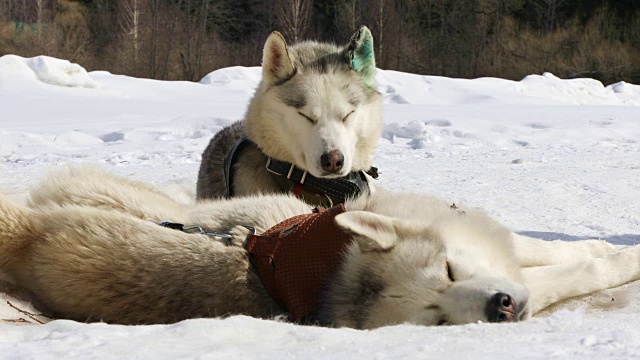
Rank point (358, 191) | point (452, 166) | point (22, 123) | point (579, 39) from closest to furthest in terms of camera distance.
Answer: point (358, 191)
point (452, 166)
point (22, 123)
point (579, 39)

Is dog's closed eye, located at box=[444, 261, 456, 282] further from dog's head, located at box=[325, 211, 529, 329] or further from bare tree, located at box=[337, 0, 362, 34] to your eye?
bare tree, located at box=[337, 0, 362, 34]

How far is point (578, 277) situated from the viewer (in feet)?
9.09

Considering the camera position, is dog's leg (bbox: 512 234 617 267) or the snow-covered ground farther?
dog's leg (bbox: 512 234 617 267)

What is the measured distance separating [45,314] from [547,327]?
5.18 feet

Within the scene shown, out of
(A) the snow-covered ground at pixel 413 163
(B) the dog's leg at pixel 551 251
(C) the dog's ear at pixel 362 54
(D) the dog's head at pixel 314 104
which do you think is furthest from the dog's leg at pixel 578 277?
(C) the dog's ear at pixel 362 54

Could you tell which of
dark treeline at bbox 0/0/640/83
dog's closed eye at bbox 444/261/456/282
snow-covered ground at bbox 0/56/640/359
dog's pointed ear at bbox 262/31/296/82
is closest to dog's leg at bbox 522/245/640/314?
snow-covered ground at bbox 0/56/640/359

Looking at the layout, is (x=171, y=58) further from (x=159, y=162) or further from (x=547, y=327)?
(x=547, y=327)

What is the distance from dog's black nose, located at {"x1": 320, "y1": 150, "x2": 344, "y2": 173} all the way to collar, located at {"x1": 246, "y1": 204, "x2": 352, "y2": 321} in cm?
136

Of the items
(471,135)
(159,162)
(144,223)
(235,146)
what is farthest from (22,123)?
(144,223)

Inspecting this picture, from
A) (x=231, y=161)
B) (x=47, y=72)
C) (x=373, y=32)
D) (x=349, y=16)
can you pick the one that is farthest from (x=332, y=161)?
(x=373, y=32)

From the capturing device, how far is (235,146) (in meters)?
4.33

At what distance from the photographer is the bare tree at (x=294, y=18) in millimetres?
27134

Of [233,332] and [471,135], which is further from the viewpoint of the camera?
[471,135]

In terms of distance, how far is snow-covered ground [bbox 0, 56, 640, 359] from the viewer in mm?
1704
